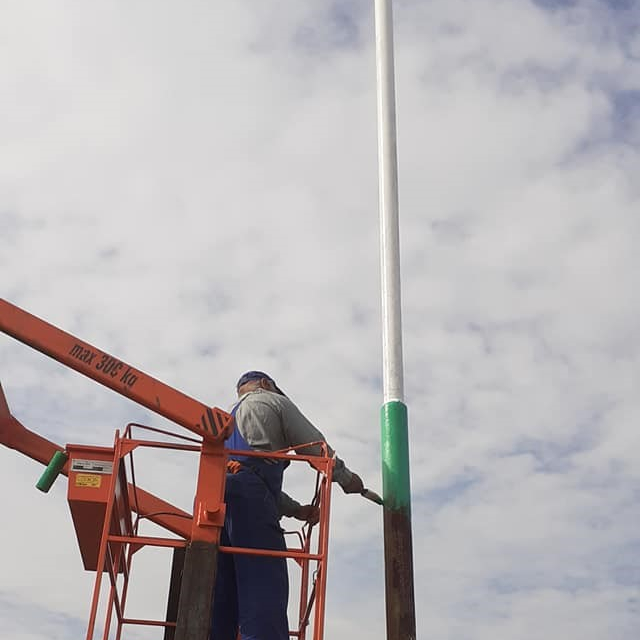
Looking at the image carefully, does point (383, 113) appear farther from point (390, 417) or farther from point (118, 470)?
point (118, 470)

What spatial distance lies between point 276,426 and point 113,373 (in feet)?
4.51

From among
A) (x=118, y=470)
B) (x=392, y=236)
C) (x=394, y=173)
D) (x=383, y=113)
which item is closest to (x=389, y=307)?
(x=392, y=236)

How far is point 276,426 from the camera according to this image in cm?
786

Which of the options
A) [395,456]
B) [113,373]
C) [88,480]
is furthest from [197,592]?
[395,456]

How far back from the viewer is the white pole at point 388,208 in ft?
28.7

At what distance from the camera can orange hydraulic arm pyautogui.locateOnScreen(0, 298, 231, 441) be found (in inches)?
288

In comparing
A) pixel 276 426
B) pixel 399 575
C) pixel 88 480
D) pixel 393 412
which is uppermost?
pixel 393 412

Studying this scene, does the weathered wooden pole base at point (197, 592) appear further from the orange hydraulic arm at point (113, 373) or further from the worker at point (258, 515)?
the orange hydraulic arm at point (113, 373)

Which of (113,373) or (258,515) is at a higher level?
(113,373)

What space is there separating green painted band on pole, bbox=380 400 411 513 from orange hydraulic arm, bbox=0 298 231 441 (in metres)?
1.69

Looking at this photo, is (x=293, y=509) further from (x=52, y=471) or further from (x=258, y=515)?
(x=52, y=471)

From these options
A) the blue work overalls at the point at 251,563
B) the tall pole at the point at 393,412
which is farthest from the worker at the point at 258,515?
the tall pole at the point at 393,412

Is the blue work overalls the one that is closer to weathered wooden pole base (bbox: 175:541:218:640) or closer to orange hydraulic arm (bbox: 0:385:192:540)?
weathered wooden pole base (bbox: 175:541:218:640)

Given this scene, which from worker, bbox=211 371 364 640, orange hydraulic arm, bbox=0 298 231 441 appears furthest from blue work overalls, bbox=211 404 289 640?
orange hydraulic arm, bbox=0 298 231 441
